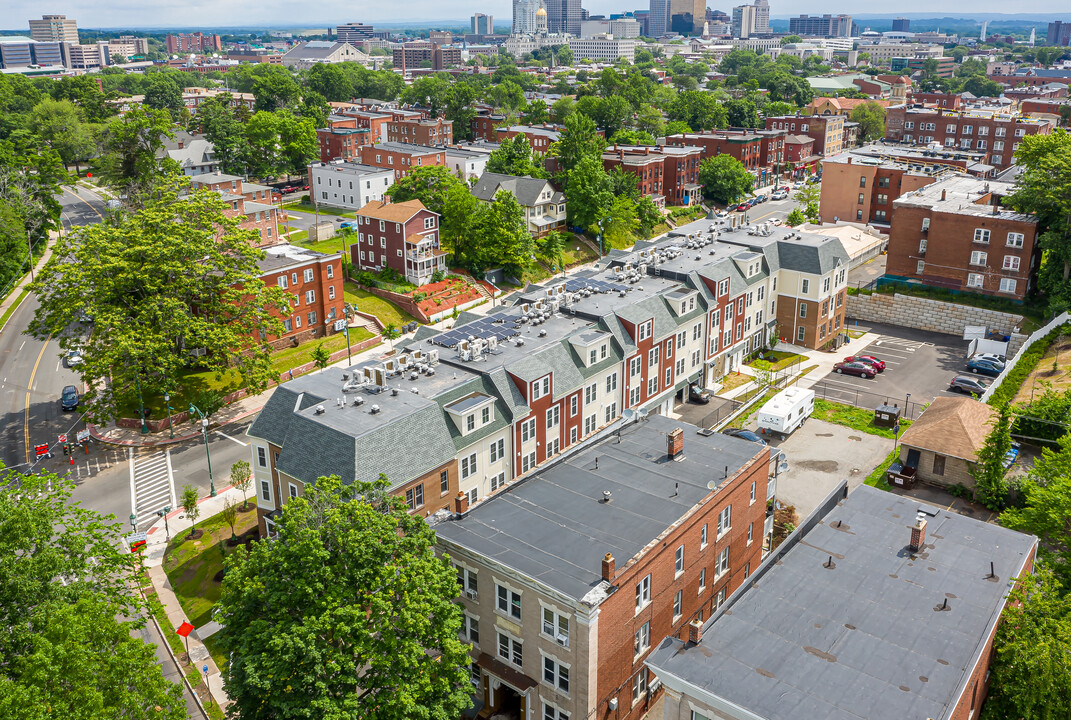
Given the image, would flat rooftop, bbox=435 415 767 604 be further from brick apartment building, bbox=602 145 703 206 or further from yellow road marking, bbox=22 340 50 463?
brick apartment building, bbox=602 145 703 206

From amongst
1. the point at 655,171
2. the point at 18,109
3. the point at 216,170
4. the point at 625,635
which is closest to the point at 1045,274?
the point at 655,171

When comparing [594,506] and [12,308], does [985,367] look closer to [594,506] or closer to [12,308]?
[594,506]

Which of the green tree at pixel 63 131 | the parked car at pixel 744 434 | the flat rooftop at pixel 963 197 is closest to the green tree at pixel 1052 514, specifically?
the parked car at pixel 744 434

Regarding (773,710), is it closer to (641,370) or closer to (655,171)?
(641,370)

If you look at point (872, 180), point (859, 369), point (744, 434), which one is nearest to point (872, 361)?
point (859, 369)

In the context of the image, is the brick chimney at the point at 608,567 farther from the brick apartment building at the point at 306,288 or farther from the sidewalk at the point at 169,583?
the brick apartment building at the point at 306,288
